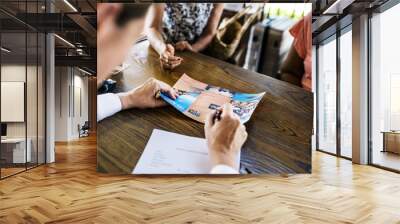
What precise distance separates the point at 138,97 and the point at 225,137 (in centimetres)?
152

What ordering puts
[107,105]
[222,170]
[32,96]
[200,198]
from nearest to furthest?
[200,198]
[222,170]
[107,105]
[32,96]

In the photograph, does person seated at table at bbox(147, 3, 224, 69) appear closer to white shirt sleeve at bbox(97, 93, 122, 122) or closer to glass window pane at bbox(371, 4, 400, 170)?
white shirt sleeve at bbox(97, 93, 122, 122)

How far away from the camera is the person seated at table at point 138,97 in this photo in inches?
239

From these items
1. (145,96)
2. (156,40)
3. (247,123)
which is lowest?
(247,123)

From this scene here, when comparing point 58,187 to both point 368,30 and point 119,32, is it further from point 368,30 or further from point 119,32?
point 368,30

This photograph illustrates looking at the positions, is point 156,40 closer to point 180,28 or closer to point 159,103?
point 180,28

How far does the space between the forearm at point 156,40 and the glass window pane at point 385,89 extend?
4.30 metres

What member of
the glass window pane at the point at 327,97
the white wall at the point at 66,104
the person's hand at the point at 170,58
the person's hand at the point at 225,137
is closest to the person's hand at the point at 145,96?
the person's hand at the point at 170,58

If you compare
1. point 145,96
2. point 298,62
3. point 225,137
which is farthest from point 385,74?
point 145,96

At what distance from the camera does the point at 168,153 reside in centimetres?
614

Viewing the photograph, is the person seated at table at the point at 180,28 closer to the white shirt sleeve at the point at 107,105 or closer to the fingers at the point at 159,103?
the fingers at the point at 159,103

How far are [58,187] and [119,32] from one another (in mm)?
2565

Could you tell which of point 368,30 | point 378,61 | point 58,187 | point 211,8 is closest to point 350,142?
point 378,61

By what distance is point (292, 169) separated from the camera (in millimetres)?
6176
